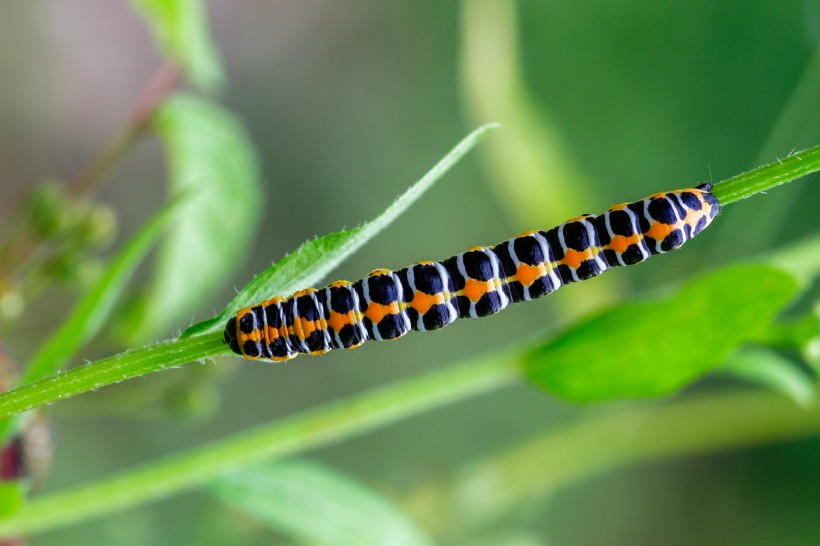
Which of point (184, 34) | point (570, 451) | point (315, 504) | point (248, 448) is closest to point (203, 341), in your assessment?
point (248, 448)

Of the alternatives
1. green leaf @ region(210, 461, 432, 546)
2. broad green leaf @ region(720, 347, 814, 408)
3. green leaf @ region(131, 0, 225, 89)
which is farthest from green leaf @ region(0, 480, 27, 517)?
broad green leaf @ region(720, 347, 814, 408)

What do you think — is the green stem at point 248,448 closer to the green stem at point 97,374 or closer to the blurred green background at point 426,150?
Result: the green stem at point 97,374

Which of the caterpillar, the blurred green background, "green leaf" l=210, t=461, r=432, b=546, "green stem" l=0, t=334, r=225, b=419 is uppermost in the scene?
the blurred green background

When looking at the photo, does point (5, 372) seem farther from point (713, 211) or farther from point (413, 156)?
point (413, 156)

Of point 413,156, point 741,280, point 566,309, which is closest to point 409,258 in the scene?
point 413,156

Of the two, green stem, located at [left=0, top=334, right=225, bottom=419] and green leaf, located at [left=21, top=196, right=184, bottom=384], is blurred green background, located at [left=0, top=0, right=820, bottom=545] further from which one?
green stem, located at [left=0, top=334, right=225, bottom=419]

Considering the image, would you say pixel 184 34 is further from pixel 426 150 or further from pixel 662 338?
pixel 426 150
